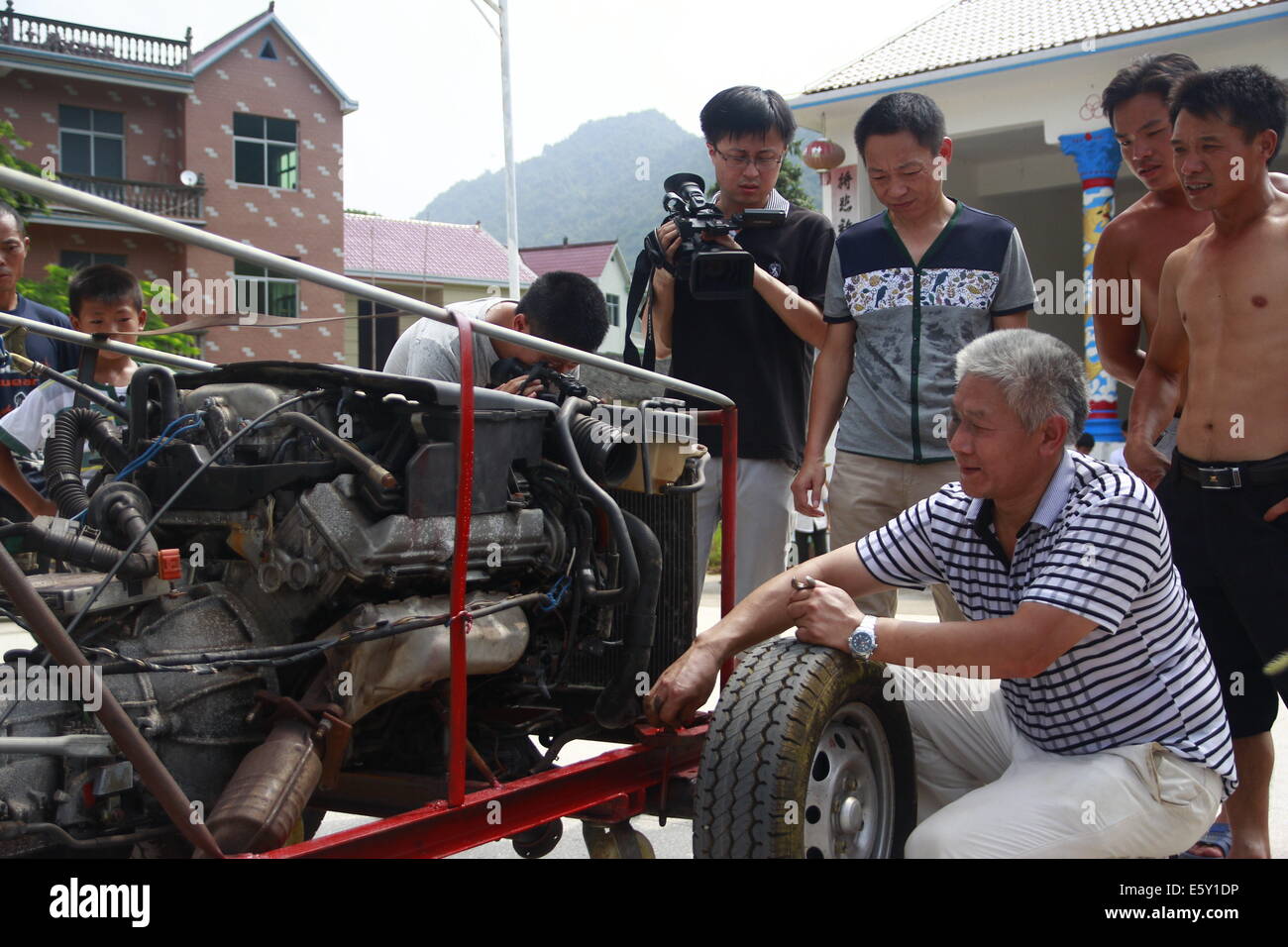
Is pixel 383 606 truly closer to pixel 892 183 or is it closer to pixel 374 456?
pixel 374 456

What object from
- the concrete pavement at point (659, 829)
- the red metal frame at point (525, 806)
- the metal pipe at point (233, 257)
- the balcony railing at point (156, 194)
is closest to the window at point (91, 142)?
the balcony railing at point (156, 194)

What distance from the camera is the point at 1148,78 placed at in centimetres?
372

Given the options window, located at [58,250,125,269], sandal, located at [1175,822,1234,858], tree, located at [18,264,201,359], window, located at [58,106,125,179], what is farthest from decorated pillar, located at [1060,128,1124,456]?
window, located at [58,106,125,179]

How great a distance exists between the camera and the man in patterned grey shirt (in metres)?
3.68

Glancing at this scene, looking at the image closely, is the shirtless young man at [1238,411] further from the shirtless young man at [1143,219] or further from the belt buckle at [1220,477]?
the shirtless young man at [1143,219]

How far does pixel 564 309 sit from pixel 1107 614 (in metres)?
1.62

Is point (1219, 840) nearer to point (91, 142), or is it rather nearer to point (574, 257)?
point (91, 142)

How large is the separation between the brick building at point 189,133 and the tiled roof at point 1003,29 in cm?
1075

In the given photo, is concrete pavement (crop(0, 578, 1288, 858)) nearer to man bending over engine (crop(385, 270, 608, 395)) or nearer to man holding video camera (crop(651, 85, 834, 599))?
man holding video camera (crop(651, 85, 834, 599))

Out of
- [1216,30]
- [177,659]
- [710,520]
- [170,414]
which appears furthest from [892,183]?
[1216,30]

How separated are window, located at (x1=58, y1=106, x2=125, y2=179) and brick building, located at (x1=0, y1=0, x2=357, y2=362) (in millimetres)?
21

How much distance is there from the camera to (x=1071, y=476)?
8.96 ft

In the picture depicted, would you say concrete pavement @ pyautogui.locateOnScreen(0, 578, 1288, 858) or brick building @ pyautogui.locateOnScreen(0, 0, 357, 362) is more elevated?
brick building @ pyautogui.locateOnScreen(0, 0, 357, 362)
